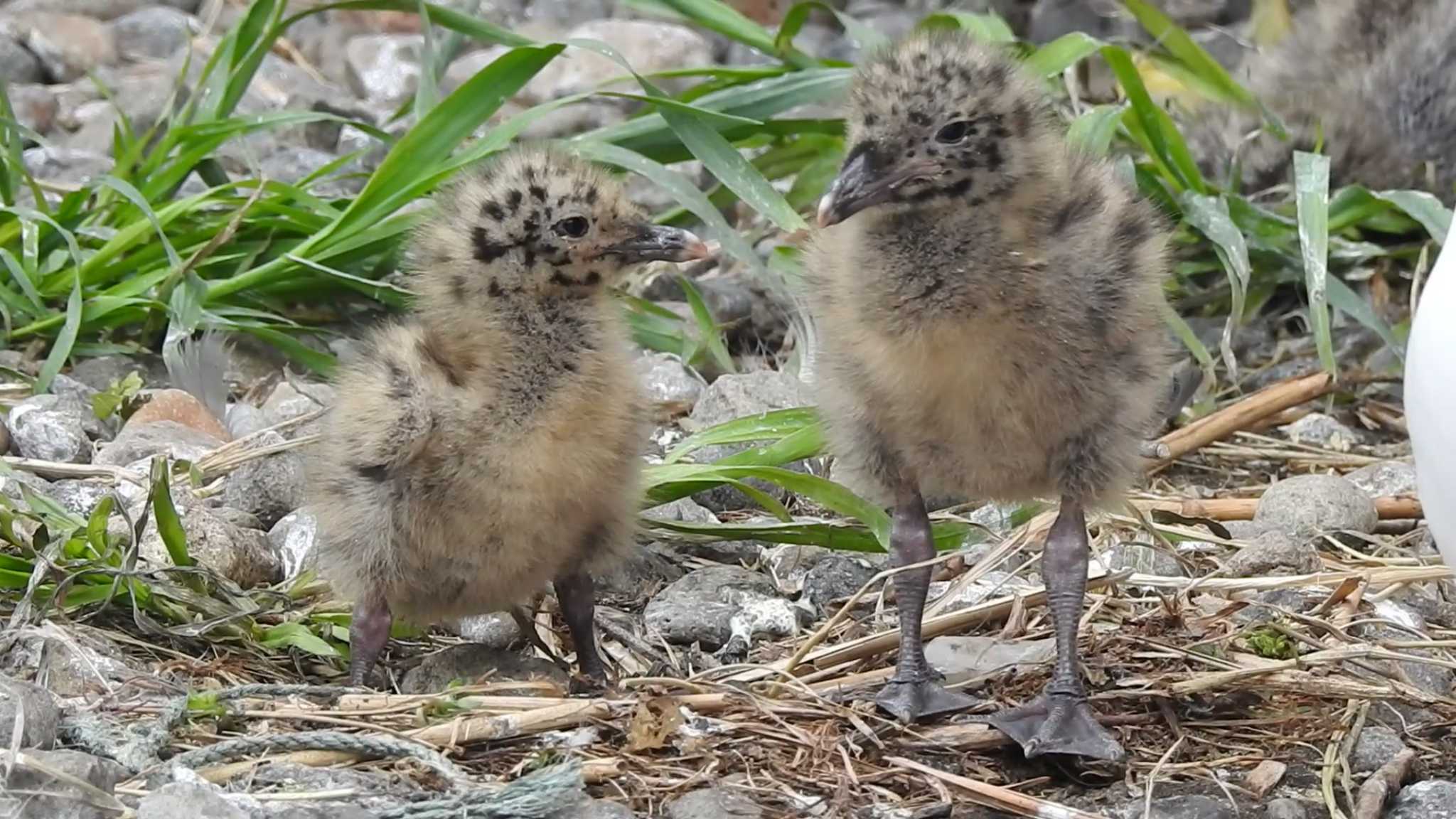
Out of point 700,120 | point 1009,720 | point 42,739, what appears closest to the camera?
point 42,739

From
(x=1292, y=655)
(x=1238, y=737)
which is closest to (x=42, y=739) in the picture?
(x=1238, y=737)

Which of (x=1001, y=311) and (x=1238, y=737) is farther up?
(x=1001, y=311)

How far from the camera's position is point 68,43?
7609 millimetres

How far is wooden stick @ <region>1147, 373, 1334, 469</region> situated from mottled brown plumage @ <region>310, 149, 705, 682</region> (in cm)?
162

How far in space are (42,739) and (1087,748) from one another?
150 centimetres

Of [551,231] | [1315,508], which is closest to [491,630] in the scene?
[551,231]

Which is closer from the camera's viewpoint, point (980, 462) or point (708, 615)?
point (980, 462)

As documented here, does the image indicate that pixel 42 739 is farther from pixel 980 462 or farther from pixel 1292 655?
pixel 1292 655

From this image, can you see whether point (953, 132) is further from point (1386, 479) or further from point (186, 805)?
point (1386, 479)

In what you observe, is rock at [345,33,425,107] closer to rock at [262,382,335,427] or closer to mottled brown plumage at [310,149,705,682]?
rock at [262,382,335,427]

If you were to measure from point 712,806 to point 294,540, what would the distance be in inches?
56.7

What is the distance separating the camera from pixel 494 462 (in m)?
3.27

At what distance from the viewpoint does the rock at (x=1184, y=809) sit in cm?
284

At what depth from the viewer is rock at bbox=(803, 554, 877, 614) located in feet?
12.6
